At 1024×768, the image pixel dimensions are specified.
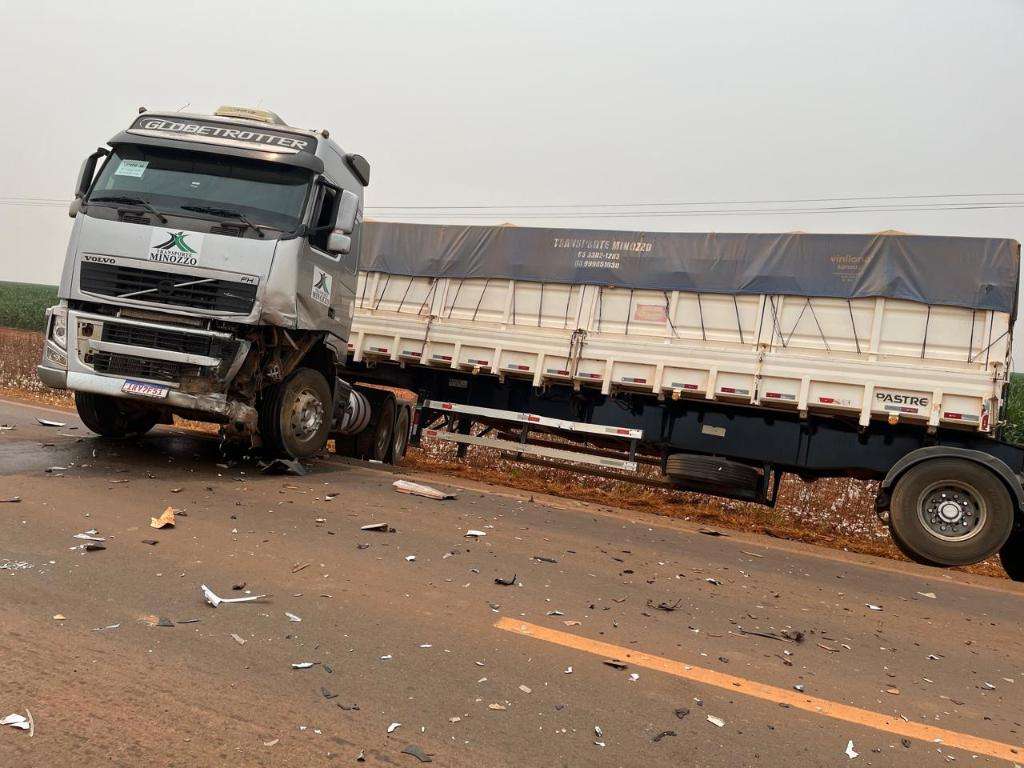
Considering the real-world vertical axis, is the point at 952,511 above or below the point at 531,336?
below

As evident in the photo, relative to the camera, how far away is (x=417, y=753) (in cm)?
274

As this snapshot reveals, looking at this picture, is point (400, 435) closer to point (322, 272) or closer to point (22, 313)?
point (322, 272)

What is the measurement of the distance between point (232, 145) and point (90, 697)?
572 centimetres

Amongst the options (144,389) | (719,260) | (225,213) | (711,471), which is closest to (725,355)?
(719,260)

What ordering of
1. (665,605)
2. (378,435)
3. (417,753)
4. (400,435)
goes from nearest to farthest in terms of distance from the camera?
(417,753) < (665,605) < (378,435) < (400,435)

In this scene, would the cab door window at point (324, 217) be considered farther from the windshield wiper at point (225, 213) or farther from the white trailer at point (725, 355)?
the white trailer at point (725, 355)

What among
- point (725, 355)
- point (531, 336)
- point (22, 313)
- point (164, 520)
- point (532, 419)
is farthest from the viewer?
point (22, 313)

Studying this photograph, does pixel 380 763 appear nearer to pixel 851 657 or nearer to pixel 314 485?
pixel 851 657

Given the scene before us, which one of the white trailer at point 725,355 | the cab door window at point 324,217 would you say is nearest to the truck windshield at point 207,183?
the cab door window at point 324,217

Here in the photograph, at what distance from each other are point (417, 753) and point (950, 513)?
7.27 meters

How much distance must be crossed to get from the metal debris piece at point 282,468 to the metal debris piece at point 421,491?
1.05 m

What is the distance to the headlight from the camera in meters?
7.03

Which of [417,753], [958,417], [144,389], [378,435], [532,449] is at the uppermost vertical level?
[958,417]

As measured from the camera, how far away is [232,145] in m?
7.38
